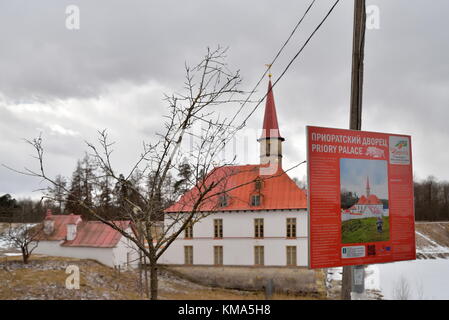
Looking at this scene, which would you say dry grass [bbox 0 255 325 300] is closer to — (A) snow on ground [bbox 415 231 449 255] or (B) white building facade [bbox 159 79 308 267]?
(B) white building facade [bbox 159 79 308 267]

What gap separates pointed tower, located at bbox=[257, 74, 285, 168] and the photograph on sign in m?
23.7

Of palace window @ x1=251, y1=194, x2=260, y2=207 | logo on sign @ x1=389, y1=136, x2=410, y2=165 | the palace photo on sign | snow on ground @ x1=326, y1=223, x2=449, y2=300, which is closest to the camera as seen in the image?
the palace photo on sign

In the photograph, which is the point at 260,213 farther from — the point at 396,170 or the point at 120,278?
the point at 396,170

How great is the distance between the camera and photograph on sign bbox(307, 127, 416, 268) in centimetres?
406

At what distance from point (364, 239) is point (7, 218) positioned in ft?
90.9

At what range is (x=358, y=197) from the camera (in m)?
4.30

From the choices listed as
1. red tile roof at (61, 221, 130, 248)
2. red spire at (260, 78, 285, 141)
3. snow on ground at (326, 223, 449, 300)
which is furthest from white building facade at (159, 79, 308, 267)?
snow on ground at (326, 223, 449, 300)

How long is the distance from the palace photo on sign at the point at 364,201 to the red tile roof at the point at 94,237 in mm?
25342

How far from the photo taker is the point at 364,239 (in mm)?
4371

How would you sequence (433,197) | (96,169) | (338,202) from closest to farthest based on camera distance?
(338,202) < (96,169) < (433,197)

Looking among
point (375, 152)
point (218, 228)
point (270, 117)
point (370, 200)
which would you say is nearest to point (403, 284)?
point (218, 228)

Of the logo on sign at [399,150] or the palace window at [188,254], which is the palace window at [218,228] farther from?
the logo on sign at [399,150]

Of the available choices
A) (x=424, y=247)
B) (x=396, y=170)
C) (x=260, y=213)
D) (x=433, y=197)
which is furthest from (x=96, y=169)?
(x=433, y=197)

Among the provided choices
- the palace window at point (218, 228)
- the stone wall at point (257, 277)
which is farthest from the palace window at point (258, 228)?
the palace window at point (218, 228)
